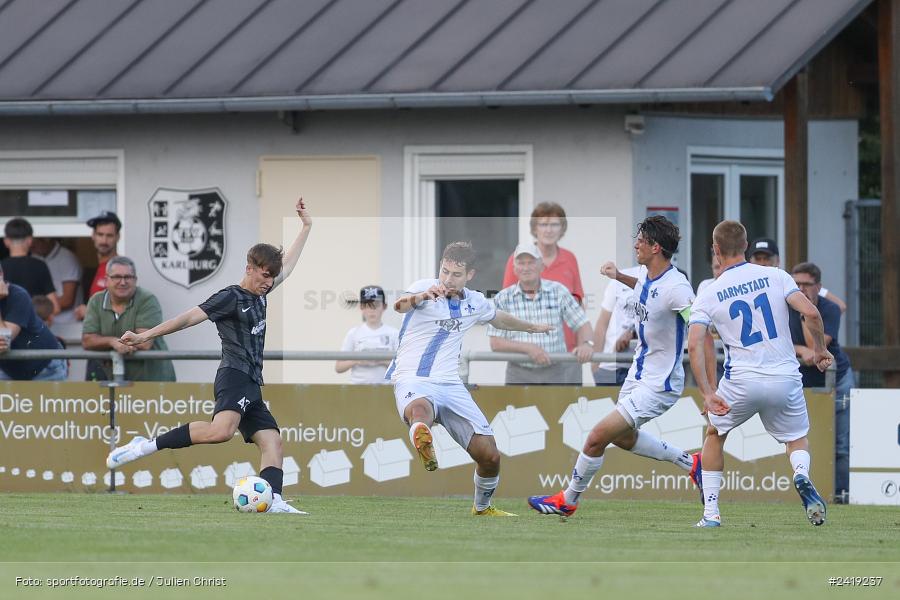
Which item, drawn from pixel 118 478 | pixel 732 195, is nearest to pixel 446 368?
pixel 118 478

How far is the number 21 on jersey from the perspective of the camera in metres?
10.4

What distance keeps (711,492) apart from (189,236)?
7695 millimetres

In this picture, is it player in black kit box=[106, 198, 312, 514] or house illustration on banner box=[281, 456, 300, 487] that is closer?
player in black kit box=[106, 198, 312, 514]

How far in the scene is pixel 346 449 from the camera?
45.2 feet

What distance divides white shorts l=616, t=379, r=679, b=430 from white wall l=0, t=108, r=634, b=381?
4.60 m

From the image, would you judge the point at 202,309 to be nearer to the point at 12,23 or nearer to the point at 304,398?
the point at 304,398

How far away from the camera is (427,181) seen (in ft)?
53.3

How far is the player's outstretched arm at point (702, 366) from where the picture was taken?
1023 cm

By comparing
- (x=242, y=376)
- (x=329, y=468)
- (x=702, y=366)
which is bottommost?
(x=329, y=468)

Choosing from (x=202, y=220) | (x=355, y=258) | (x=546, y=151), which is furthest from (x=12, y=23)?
(x=546, y=151)

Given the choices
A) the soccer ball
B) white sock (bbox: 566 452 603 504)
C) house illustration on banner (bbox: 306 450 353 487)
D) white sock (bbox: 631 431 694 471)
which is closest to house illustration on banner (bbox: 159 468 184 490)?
house illustration on banner (bbox: 306 450 353 487)

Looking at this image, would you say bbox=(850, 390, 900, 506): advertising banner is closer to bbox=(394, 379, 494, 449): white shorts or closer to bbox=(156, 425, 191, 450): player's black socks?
bbox=(394, 379, 494, 449): white shorts

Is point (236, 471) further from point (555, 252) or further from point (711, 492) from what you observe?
point (711, 492)

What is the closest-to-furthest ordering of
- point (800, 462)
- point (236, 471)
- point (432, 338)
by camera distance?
point (800, 462) → point (432, 338) → point (236, 471)
